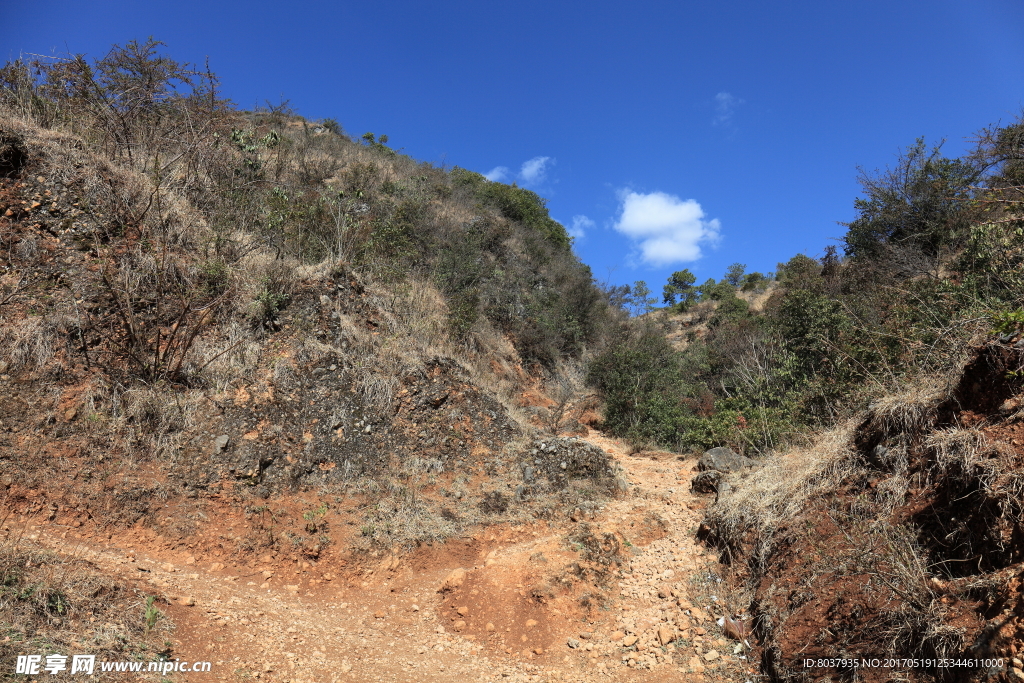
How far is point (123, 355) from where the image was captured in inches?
233

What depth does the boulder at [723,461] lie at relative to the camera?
695 cm

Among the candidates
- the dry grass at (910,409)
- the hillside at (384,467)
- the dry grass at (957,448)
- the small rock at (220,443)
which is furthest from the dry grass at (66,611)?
the dry grass at (910,409)

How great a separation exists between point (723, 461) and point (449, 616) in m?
4.55

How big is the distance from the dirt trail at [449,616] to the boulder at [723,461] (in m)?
1.83

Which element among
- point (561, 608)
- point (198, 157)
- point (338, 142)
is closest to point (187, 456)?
point (561, 608)

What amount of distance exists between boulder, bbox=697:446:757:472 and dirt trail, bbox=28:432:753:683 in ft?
5.99

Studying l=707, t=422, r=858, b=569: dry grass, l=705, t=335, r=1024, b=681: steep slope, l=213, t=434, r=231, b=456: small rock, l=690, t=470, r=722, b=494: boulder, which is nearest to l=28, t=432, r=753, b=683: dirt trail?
l=707, t=422, r=858, b=569: dry grass

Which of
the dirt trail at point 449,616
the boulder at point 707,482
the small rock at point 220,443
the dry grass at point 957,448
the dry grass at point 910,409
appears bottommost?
the dirt trail at point 449,616

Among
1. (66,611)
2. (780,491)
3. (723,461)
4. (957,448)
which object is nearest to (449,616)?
(66,611)

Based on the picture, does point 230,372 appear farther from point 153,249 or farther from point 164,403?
point 153,249

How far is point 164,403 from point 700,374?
13.5 metres

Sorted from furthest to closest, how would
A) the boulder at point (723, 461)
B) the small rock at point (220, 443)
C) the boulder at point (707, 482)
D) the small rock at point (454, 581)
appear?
the boulder at point (723, 461) < the boulder at point (707, 482) < the small rock at point (220, 443) < the small rock at point (454, 581)

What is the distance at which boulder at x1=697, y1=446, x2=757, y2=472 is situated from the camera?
6.95 m

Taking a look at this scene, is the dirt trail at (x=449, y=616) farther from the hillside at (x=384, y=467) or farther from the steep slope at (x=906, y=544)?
the steep slope at (x=906, y=544)
